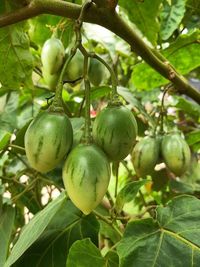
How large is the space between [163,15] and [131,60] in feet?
1.60

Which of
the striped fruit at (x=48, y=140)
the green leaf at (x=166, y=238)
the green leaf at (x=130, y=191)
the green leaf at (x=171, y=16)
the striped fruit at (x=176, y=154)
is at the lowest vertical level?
the striped fruit at (x=176, y=154)

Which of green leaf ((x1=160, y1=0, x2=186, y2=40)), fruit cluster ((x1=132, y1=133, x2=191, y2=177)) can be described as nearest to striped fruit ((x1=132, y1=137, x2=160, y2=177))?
fruit cluster ((x1=132, y1=133, x2=191, y2=177))

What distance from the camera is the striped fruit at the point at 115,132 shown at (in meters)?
0.67

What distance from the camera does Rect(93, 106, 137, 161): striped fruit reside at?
2.19 ft

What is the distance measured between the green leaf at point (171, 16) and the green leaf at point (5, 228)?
53 cm

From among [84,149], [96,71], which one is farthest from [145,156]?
[84,149]

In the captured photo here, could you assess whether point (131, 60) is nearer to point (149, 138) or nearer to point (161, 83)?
point (161, 83)

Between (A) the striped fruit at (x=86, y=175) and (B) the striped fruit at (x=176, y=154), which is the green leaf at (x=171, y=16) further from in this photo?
(A) the striped fruit at (x=86, y=175)

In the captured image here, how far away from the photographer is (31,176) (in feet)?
3.84

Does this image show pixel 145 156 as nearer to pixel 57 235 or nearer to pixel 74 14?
pixel 57 235

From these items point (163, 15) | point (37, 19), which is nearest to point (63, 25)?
point (37, 19)

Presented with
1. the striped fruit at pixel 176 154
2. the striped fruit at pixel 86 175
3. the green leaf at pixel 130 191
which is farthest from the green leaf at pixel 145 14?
the striped fruit at pixel 86 175

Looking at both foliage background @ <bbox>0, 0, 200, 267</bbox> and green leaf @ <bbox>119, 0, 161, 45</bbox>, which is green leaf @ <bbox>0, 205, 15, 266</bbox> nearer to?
foliage background @ <bbox>0, 0, 200, 267</bbox>

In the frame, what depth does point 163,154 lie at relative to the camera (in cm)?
106
